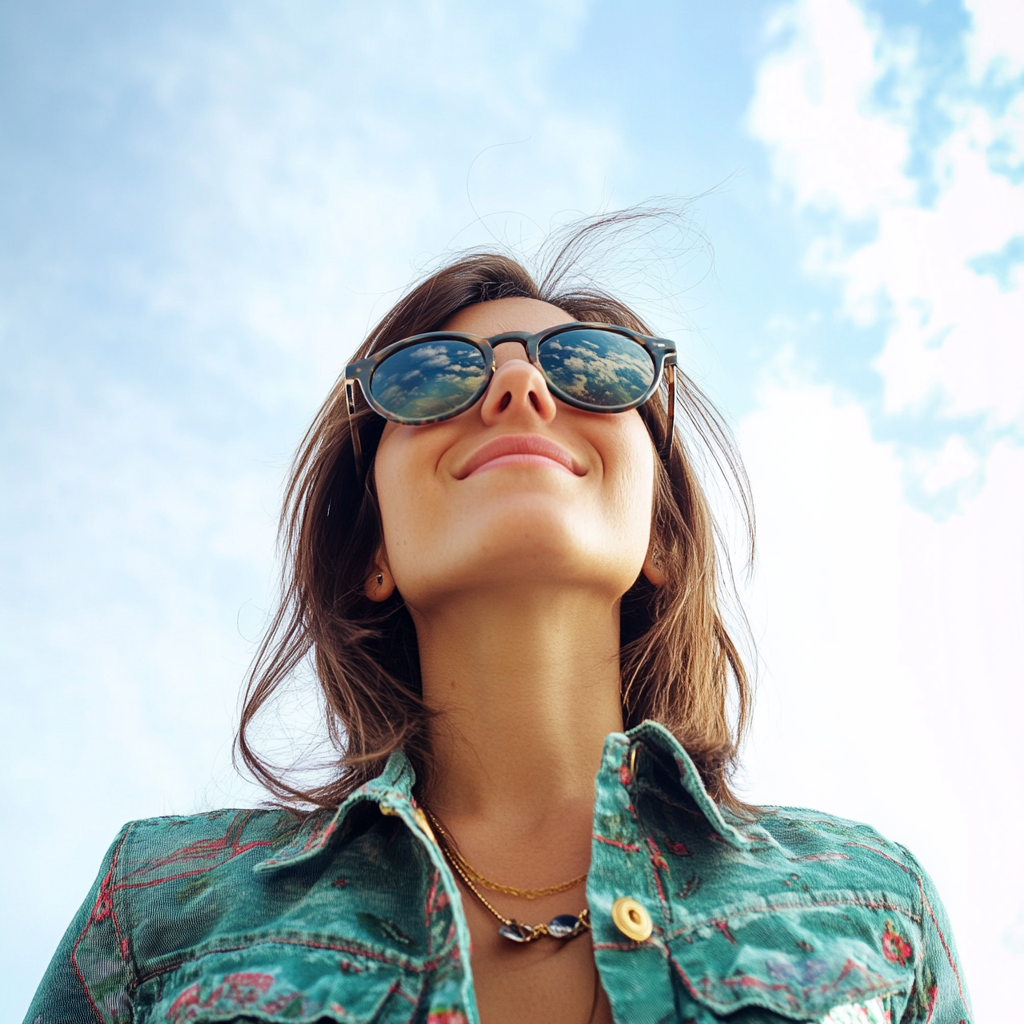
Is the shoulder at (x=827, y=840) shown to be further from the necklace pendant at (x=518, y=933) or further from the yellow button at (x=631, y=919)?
the necklace pendant at (x=518, y=933)

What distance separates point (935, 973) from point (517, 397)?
178 centimetres

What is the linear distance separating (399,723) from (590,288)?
77.0 inches

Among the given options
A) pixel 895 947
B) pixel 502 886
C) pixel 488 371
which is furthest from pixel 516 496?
pixel 895 947

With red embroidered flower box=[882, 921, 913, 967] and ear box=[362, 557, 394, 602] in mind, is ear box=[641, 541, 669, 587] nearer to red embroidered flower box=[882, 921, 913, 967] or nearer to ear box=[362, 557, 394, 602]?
ear box=[362, 557, 394, 602]

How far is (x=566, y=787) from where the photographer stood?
2.38 metres

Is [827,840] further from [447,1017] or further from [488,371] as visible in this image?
[488,371]

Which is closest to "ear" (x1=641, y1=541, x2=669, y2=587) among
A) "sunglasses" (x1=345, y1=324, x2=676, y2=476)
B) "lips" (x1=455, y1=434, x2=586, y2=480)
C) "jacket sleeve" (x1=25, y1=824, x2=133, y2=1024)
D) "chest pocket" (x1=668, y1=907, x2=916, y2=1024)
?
"sunglasses" (x1=345, y1=324, x2=676, y2=476)

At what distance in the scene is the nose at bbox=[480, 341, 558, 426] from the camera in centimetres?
247

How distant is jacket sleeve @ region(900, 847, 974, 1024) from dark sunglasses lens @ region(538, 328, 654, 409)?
1.46 m

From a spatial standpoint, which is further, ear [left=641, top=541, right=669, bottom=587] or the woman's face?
ear [left=641, top=541, right=669, bottom=587]

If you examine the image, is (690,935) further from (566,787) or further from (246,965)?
(246,965)

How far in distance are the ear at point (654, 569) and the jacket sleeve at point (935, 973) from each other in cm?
111

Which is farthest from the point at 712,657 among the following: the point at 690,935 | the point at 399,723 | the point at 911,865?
the point at 690,935

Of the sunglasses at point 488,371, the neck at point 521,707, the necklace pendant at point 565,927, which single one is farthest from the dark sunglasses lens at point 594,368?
the necklace pendant at point 565,927
